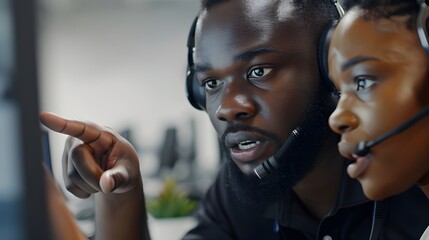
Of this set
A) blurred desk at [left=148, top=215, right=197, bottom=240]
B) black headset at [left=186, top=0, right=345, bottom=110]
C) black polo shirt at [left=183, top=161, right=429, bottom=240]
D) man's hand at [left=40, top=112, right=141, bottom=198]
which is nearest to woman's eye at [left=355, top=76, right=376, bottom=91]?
black headset at [left=186, top=0, right=345, bottom=110]

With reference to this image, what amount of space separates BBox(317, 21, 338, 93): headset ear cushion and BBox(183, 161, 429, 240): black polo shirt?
0.51 feet

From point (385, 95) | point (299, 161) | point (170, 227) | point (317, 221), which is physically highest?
point (385, 95)

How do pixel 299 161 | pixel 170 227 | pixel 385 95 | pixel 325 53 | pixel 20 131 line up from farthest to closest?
pixel 170 227 < pixel 299 161 < pixel 325 53 < pixel 385 95 < pixel 20 131

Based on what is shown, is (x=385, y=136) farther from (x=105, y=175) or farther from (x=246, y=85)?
(x=105, y=175)

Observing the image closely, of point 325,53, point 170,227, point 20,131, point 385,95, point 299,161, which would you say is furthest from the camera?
point 170,227

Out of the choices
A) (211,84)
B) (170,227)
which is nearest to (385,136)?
(211,84)

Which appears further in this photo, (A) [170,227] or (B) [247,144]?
(A) [170,227]

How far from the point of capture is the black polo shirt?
2.62ft

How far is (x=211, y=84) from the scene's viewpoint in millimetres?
829

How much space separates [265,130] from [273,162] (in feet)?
0.14

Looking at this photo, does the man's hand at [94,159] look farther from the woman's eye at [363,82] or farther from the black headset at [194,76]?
the woman's eye at [363,82]

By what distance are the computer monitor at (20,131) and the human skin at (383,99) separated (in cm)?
30

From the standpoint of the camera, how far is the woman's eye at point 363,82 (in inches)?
23.9

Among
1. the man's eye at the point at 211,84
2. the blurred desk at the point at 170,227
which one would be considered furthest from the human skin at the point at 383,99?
the blurred desk at the point at 170,227
